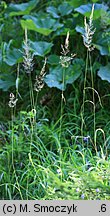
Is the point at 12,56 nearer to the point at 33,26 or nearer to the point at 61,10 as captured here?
the point at 33,26

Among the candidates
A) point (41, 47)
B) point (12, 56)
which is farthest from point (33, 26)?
point (12, 56)

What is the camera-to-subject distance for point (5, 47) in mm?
4410

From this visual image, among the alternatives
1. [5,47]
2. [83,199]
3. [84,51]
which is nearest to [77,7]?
[84,51]

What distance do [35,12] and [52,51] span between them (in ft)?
2.09

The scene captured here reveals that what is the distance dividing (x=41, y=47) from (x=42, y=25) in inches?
9.5

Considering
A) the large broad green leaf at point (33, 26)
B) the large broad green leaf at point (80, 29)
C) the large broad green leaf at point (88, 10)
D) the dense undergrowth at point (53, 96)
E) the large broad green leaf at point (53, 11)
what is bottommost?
the dense undergrowth at point (53, 96)

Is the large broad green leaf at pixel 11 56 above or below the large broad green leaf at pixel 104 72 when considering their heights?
above

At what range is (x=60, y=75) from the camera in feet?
13.4

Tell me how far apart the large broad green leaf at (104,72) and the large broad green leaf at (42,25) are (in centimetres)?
49

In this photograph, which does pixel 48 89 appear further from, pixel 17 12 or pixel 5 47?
pixel 17 12

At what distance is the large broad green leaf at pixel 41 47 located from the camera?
4.11 metres

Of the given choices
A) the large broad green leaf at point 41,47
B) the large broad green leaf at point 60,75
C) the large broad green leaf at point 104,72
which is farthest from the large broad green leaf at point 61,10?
the large broad green leaf at point 104,72

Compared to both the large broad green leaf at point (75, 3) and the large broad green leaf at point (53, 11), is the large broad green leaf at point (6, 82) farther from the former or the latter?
the large broad green leaf at point (75, 3)

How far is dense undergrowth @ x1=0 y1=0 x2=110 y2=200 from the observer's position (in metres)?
3.35
